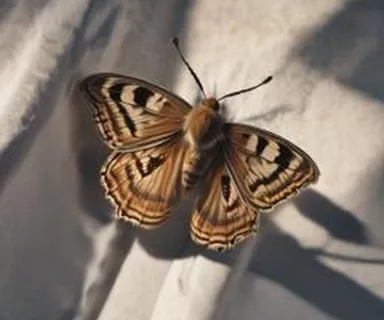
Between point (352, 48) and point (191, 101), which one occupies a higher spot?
point (352, 48)

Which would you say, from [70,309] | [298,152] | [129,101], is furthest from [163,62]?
[70,309]

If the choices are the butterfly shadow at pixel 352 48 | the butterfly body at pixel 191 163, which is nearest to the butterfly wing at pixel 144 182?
the butterfly body at pixel 191 163

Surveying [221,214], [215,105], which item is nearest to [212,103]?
[215,105]

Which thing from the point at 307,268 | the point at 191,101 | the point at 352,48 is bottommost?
A: the point at 307,268

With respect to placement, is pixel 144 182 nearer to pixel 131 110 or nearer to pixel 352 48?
pixel 131 110

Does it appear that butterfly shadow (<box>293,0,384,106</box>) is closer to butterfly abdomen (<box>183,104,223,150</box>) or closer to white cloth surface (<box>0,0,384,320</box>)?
white cloth surface (<box>0,0,384,320</box>)

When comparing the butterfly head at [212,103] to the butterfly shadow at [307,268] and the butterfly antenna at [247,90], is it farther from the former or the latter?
the butterfly shadow at [307,268]

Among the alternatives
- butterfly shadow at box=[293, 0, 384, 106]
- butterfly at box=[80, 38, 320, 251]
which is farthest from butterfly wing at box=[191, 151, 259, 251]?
butterfly shadow at box=[293, 0, 384, 106]
